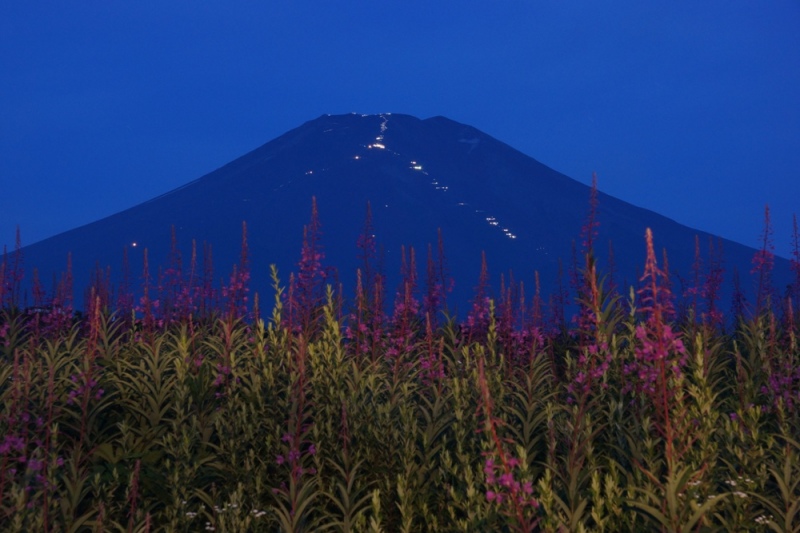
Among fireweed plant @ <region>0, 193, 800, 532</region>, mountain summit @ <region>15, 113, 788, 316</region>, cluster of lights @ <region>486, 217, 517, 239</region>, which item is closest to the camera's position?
fireweed plant @ <region>0, 193, 800, 532</region>

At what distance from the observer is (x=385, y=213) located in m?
133

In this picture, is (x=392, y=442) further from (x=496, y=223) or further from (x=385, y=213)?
(x=496, y=223)

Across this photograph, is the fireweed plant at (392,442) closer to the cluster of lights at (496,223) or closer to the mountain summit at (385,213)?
the mountain summit at (385,213)

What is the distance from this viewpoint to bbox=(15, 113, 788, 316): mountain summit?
12850 centimetres

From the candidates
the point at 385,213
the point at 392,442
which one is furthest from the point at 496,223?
the point at 392,442

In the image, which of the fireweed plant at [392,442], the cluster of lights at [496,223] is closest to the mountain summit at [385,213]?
the cluster of lights at [496,223]

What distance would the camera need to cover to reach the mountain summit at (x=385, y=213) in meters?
128

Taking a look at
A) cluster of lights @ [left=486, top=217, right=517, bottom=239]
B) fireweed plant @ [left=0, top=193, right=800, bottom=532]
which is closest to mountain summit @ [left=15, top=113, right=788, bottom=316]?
cluster of lights @ [left=486, top=217, right=517, bottom=239]

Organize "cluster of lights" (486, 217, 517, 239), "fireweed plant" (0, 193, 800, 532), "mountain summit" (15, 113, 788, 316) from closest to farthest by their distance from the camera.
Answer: "fireweed plant" (0, 193, 800, 532)
"mountain summit" (15, 113, 788, 316)
"cluster of lights" (486, 217, 517, 239)

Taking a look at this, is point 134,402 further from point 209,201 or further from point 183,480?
point 209,201

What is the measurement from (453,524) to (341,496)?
926 mm

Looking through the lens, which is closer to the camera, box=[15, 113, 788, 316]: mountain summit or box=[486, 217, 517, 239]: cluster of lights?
box=[15, 113, 788, 316]: mountain summit

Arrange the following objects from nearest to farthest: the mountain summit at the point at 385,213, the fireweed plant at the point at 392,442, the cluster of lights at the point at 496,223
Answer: the fireweed plant at the point at 392,442
the mountain summit at the point at 385,213
the cluster of lights at the point at 496,223

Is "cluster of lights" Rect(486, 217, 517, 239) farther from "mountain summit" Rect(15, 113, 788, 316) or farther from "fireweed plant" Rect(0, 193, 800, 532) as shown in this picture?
"fireweed plant" Rect(0, 193, 800, 532)
